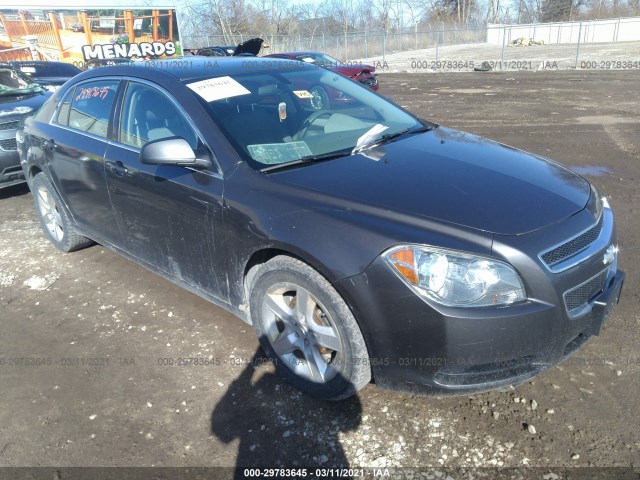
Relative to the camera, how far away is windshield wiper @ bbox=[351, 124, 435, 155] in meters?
3.12

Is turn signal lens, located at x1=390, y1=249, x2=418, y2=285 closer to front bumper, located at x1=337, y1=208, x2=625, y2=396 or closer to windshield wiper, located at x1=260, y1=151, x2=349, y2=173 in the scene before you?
front bumper, located at x1=337, y1=208, x2=625, y2=396

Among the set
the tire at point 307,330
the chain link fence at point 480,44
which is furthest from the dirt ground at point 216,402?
the chain link fence at point 480,44

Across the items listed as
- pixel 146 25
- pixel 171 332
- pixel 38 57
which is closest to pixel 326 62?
pixel 171 332

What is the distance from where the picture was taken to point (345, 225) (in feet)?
7.70

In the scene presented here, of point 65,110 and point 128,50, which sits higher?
point 128,50

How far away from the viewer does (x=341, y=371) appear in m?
2.54

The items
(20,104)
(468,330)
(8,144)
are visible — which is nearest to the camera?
(468,330)

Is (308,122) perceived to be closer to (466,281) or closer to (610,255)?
(466,281)

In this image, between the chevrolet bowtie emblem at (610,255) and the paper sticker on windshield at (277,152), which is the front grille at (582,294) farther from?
the paper sticker on windshield at (277,152)

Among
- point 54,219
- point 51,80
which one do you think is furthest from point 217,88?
point 51,80

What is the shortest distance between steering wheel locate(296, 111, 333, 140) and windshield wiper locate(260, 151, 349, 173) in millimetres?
276

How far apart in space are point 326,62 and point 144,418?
13.6 m

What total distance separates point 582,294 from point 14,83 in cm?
824

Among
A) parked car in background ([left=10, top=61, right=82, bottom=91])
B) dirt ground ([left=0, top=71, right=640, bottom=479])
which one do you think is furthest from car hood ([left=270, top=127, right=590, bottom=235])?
parked car in background ([left=10, top=61, right=82, bottom=91])
